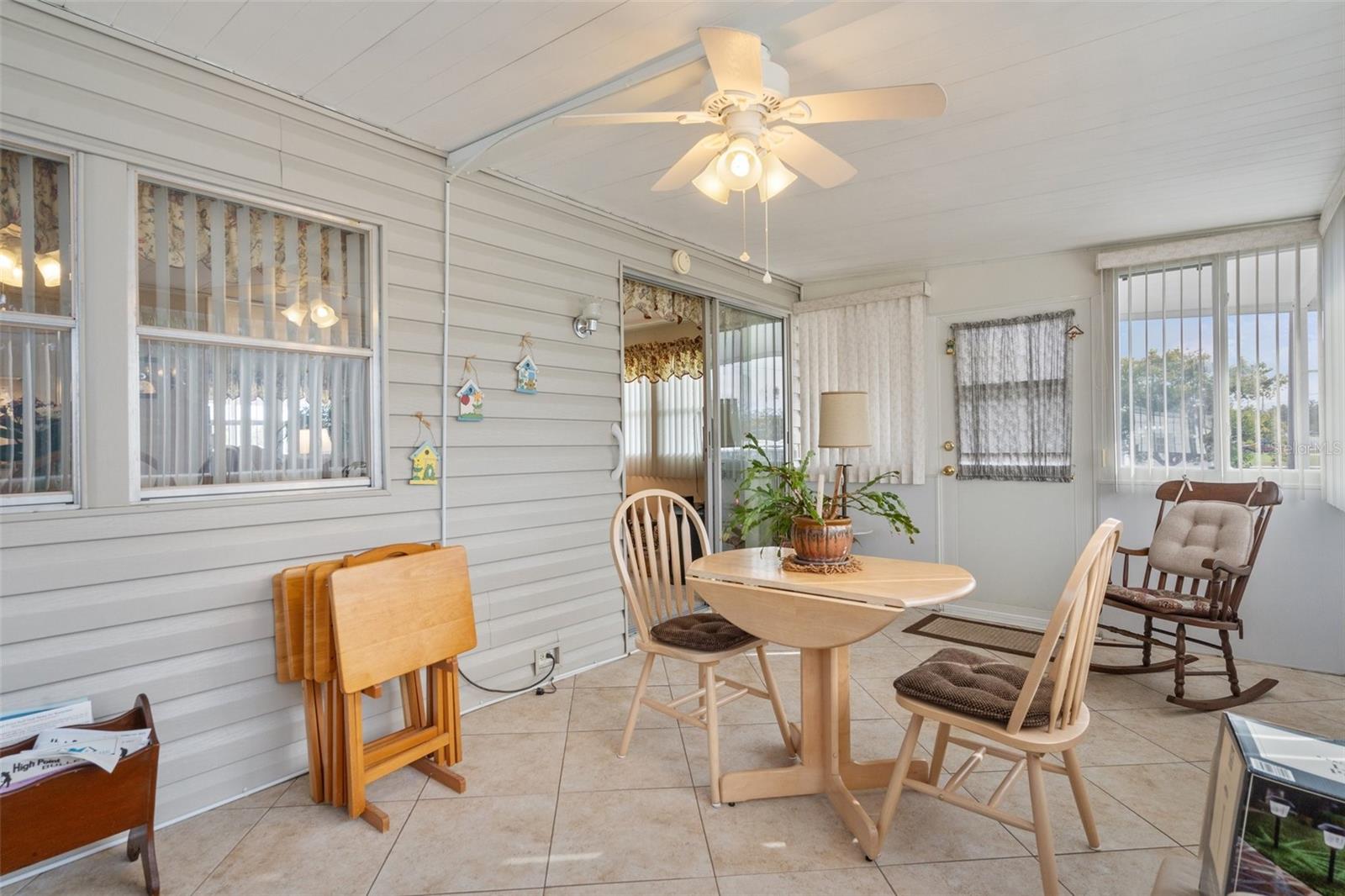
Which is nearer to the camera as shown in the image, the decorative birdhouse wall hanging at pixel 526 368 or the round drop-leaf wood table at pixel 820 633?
the round drop-leaf wood table at pixel 820 633

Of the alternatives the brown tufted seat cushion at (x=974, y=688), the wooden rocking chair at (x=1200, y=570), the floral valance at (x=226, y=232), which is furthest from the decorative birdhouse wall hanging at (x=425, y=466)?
the wooden rocking chair at (x=1200, y=570)

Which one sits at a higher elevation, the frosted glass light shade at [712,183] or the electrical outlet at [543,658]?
the frosted glass light shade at [712,183]

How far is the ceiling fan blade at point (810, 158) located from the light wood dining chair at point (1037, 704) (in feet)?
4.14

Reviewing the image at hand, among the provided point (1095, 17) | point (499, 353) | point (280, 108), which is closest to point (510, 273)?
point (499, 353)

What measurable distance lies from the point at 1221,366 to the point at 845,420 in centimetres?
261

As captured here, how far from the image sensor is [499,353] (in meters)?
2.95

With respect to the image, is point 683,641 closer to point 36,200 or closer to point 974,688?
point 974,688

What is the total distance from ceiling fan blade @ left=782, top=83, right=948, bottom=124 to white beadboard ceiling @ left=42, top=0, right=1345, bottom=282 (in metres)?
0.25

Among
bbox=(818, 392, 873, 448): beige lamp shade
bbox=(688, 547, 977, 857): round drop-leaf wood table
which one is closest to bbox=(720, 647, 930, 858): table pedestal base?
bbox=(688, 547, 977, 857): round drop-leaf wood table

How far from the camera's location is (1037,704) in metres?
1.67

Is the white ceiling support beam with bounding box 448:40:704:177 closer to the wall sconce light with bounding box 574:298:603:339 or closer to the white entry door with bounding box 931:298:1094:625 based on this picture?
the wall sconce light with bounding box 574:298:603:339

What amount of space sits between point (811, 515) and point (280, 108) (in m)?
2.26

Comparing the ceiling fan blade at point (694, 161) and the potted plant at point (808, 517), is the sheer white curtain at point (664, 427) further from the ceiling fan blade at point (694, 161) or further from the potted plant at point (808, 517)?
the ceiling fan blade at point (694, 161)

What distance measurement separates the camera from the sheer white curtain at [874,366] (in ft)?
14.9
